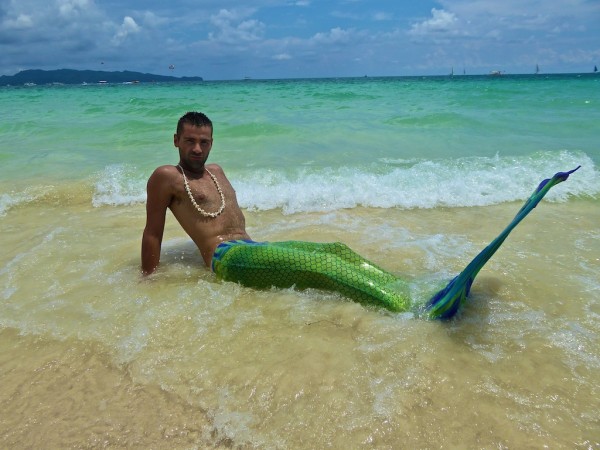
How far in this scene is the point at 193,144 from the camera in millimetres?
3217

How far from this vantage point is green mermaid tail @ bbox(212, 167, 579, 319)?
2619 mm

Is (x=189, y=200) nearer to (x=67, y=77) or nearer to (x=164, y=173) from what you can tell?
(x=164, y=173)

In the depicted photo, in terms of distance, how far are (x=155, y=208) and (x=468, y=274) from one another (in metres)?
2.02

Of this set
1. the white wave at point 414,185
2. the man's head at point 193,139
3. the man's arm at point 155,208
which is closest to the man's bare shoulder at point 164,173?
the man's arm at point 155,208

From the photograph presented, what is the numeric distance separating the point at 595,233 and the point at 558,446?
3013 millimetres

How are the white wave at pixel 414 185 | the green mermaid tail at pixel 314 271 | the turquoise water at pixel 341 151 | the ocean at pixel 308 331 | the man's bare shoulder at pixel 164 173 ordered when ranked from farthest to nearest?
1. the turquoise water at pixel 341 151
2. the white wave at pixel 414 185
3. the man's bare shoulder at pixel 164 173
4. the green mermaid tail at pixel 314 271
5. the ocean at pixel 308 331

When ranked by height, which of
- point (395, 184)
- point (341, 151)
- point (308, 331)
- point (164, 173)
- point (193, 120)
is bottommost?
point (308, 331)

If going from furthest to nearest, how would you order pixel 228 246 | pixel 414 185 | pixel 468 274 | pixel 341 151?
1. pixel 341 151
2. pixel 414 185
3. pixel 228 246
4. pixel 468 274

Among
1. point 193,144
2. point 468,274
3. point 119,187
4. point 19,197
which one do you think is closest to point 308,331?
point 468,274

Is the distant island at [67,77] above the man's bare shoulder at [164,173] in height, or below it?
above

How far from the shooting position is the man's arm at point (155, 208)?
3.14m

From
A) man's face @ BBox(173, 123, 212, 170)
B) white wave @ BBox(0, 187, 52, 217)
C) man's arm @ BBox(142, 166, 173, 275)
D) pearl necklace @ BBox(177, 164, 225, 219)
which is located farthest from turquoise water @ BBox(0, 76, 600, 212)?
man's arm @ BBox(142, 166, 173, 275)

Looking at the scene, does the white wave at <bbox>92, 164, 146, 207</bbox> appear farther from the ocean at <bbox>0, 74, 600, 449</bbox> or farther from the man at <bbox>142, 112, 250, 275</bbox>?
the man at <bbox>142, 112, 250, 275</bbox>

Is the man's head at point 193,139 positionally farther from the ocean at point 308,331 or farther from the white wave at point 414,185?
the white wave at point 414,185
